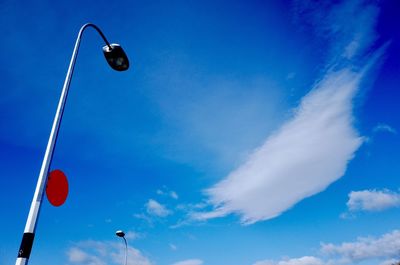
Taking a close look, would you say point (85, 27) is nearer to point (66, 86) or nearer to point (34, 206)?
point (66, 86)

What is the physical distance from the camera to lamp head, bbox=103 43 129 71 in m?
6.68

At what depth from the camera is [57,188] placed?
4363 millimetres

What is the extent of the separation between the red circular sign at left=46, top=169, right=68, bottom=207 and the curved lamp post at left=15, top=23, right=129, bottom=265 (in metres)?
0.14

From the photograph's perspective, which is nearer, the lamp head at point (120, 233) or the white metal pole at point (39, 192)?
the white metal pole at point (39, 192)

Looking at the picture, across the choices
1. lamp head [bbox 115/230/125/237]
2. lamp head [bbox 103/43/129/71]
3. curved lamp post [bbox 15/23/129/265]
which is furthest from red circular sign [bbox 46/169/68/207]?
lamp head [bbox 115/230/125/237]

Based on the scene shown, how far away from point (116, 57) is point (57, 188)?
3627mm

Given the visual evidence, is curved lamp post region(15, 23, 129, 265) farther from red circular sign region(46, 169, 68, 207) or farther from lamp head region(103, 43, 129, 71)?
red circular sign region(46, 169, 68, 207)

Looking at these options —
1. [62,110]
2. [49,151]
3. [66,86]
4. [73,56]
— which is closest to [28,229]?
[49,151]

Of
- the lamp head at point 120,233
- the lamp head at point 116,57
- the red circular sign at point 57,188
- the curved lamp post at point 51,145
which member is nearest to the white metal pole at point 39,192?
the curved lamp post at point 51,145

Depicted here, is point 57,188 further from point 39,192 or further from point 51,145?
point 51,145

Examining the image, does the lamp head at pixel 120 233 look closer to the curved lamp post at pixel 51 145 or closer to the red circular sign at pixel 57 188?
the curved lamp post at pixel 51 145

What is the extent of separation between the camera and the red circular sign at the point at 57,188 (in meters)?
4.28

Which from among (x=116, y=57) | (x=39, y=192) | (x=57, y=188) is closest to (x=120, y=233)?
(x=116, y=57)

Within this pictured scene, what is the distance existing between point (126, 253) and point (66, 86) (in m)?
23.5
